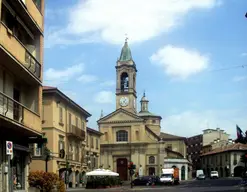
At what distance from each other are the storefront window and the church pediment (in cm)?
6938

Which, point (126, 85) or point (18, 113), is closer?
point (18, 113)

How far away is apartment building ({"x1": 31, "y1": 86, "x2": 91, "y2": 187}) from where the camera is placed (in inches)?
1874

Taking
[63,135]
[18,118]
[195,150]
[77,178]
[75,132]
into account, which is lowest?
[77,178]

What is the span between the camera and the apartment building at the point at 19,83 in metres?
18.2

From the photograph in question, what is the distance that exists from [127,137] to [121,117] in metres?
4.02

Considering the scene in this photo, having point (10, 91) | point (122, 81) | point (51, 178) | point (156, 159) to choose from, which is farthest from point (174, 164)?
point (10, 91)

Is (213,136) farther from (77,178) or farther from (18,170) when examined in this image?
(18,170)

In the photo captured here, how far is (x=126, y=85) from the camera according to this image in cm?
9831

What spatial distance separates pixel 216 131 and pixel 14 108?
130 m

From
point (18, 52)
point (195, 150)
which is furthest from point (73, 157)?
point (195, 150)

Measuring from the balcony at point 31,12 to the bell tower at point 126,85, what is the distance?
2868 inches

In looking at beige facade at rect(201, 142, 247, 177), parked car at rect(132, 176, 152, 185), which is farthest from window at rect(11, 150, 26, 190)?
beige facade at rect(201, 142, 247, 177)

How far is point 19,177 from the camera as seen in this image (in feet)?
77.0

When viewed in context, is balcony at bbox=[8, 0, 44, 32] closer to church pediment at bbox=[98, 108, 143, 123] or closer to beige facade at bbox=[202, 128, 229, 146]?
church pediment at bbox=[98, 108, 143, 123]
